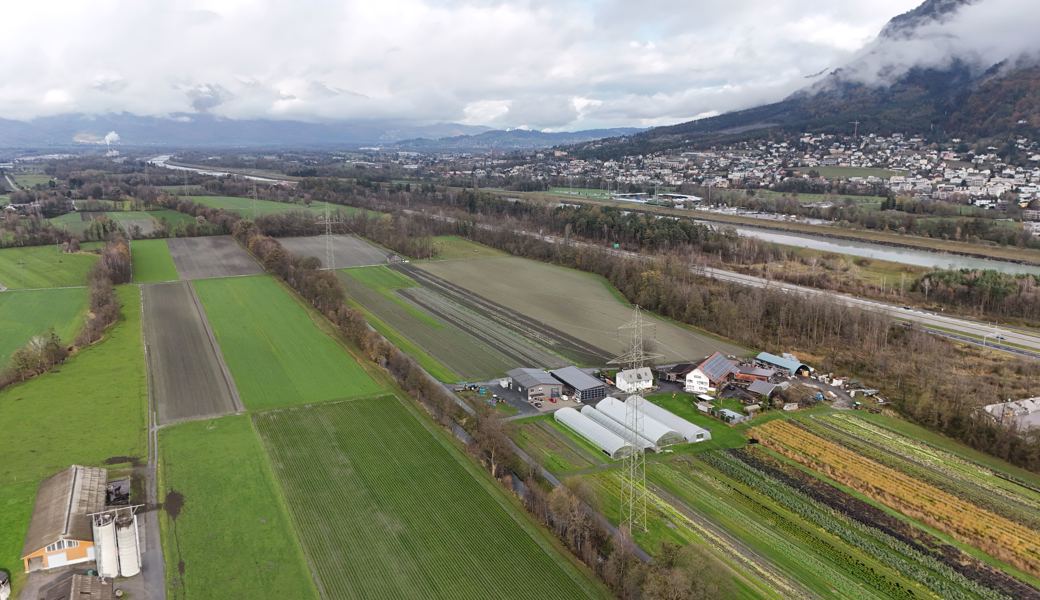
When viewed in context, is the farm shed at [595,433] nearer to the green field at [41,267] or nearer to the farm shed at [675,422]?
the farm shed at [675,422]

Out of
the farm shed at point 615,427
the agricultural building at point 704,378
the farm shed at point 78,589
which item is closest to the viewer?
the farm shed at point 78,589

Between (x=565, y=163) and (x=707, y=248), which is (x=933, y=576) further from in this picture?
(x=565, y=163)

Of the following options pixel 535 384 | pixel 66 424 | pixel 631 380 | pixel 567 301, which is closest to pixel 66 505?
pixel 66 424

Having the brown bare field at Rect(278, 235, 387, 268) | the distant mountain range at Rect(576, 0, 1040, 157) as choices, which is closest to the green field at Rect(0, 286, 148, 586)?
the brown bare field at Rect(278, 235, 387, 268)

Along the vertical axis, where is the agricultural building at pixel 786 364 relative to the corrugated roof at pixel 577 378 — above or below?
below

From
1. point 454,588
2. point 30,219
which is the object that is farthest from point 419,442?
point 30,219

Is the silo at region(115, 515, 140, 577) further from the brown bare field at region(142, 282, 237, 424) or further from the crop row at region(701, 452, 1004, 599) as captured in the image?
the crop row at region(701, 452, 1004, 599)

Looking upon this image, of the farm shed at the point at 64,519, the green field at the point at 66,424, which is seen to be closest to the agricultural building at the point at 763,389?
the green field at the point at 66,424
